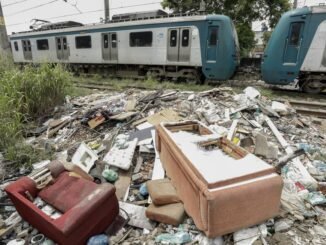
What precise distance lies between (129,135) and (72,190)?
5.85 ft

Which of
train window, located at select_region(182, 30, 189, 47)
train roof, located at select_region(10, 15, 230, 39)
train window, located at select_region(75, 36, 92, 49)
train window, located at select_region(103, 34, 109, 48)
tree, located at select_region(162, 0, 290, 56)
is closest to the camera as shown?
train roof, located at select_region(10, 15, 230, 39)

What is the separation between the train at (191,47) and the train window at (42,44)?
1440 mm

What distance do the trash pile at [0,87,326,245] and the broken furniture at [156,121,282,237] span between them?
17 centimetres

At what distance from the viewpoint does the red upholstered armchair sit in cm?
216

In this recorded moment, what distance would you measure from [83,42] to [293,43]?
9835 millimetres

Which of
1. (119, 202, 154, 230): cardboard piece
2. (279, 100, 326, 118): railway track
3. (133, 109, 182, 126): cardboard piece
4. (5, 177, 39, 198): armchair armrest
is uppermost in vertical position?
(133, 109, 182, 126): cardboard piece

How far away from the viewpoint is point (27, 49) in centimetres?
1647

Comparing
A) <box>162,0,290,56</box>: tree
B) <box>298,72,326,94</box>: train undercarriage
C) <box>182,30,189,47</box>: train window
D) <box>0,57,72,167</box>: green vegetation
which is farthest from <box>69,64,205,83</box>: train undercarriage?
<box>162,0,290,56</box>: tree

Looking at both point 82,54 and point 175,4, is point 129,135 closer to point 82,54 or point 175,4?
point 82,54

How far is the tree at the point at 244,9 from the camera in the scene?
581 inches

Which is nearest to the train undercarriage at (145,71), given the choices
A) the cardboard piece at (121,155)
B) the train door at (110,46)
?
the train door at (110,46)

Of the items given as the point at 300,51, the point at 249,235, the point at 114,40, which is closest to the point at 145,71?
the point at 114,40

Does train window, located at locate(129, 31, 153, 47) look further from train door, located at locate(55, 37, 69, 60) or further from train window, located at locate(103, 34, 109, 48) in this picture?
train door, located at locate(55, 37, 69, 60)

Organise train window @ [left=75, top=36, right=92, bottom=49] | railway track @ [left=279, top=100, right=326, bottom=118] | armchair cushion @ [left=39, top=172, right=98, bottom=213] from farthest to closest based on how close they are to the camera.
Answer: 1. train window @ [left=75, top=36, right=92, bottom=49]
2. railway track @ [left=279, top=100, right=326, bottom=118]
3. armchair cushion @ [left=39, top=172, right=98, bottom=213]
